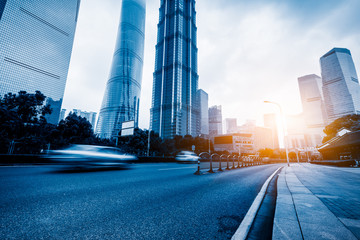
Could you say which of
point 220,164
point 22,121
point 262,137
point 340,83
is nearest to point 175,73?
point 262,137

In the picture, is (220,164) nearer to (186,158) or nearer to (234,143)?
(186,158)

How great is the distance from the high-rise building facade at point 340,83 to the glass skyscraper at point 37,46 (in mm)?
218846

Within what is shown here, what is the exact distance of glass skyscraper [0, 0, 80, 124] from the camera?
76250 mm

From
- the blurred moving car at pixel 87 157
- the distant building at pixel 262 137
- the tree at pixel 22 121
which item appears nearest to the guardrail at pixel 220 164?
the blurred moving car at pixel 87 157

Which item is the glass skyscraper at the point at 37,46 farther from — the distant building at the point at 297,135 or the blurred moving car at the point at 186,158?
the distant building at the point at 297,135

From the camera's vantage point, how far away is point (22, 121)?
2311cm

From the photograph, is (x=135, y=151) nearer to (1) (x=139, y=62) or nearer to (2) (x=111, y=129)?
(2) (x=111, y=129)

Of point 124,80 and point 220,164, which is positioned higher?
point 124,80

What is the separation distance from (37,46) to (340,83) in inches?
9058

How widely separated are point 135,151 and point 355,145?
138 feet

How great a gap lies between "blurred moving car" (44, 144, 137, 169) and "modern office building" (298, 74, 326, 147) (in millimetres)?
223735

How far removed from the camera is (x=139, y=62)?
4660 inches

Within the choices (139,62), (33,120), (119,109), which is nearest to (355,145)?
(33,120)

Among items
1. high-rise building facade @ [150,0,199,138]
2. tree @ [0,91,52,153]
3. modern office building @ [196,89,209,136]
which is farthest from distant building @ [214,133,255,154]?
tree @ [0,91,52,153]
